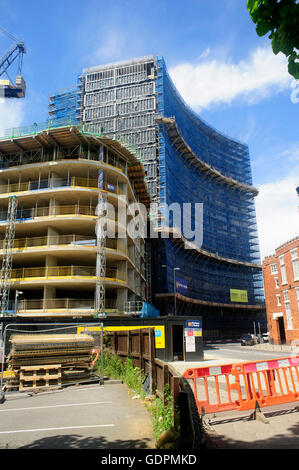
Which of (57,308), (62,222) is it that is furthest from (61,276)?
(62,222)

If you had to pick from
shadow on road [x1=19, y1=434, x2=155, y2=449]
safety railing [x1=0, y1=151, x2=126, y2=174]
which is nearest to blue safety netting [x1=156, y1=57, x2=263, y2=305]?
safety railing [x1=0, y1=151, x2=126, y2=174]

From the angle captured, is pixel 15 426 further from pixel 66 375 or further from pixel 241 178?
pixel 241 178

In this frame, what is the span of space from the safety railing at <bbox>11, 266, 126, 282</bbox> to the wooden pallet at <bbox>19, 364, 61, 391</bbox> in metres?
15.6

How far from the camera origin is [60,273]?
29.6 metres

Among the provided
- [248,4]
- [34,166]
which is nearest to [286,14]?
[248,4]

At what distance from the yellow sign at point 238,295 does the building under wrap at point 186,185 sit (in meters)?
0.23

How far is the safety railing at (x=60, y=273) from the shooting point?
2817 centimetres

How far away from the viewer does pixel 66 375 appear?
1266 cm

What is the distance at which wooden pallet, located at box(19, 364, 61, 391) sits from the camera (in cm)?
1160

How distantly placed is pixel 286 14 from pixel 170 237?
4875cm

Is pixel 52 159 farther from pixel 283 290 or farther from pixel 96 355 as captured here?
pixel 283 290

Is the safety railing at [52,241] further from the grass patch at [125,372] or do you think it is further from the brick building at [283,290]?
the brick building at [283,290]

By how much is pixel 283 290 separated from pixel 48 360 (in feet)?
105

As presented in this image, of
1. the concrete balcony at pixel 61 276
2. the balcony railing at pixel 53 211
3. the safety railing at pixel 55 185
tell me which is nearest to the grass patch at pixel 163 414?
the concrete balcony at pixel 61 276
